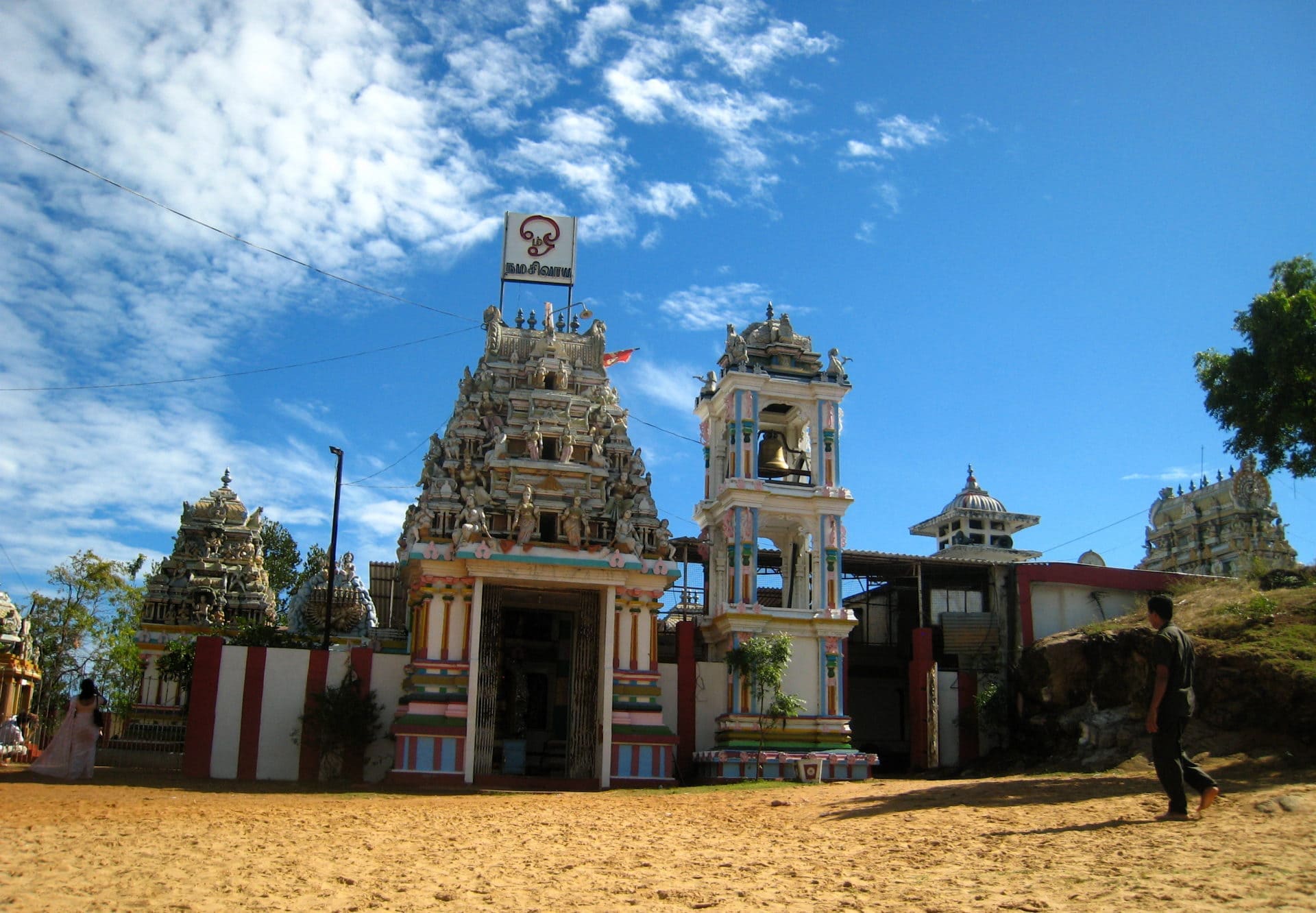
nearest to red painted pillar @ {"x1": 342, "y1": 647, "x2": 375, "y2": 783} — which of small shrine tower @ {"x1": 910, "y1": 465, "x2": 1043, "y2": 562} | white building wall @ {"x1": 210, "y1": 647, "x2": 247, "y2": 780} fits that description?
white building wall @ {"x1": 210, "y1": 647, "x2": 247, "y2": 780}

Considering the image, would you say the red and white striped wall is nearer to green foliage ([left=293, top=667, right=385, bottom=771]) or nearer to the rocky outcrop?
green foliage ([left=293, top=667, right=385, bottom=771])

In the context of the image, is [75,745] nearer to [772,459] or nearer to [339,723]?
[339,723]

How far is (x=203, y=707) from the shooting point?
27000 mm

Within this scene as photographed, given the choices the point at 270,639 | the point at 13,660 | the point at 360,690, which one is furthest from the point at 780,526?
the point at 13,660

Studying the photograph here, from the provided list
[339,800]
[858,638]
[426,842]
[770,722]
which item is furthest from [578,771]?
[858,638]

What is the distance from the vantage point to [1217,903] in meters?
9.30

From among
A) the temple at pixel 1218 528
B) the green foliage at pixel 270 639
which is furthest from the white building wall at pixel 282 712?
the temple at pixel 1218 528

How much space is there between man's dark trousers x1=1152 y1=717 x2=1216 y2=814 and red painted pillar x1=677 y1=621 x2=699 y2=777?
736 inches

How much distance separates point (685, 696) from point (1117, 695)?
10.8 meters

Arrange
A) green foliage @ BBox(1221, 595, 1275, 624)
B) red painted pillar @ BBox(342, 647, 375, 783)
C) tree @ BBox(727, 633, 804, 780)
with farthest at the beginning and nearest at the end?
tree @ BBox(727, 633, 804, 780)
red painted pillar @ BBox(342, 647, 375, 783)
green foliage @ BBox(1221, 595, 1275, 624)

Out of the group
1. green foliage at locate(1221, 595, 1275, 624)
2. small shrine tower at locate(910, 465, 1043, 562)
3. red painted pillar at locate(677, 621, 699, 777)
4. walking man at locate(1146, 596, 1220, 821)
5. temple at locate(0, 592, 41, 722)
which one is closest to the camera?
walking man at locate(1146, 596, 1220, 821)

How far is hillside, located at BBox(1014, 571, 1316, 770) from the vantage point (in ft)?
59.6

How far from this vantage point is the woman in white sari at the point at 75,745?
23672 millimetres

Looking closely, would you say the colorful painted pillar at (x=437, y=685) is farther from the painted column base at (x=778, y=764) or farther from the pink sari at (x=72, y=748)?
the painted column base at (x=778, y=764)
